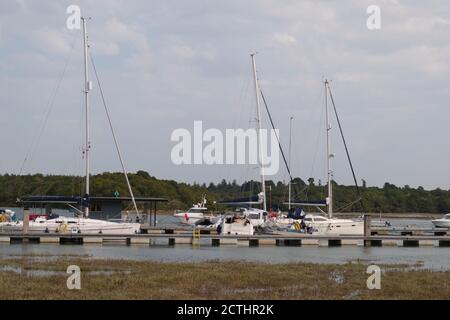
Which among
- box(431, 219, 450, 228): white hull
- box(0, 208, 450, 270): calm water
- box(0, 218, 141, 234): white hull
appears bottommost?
box(0, 208, 450, 270): calm water

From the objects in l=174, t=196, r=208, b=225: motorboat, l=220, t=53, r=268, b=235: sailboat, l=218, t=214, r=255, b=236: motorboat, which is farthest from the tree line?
l=218, t=214, r=255, b=236: motorboat

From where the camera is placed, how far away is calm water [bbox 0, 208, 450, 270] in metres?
42.9

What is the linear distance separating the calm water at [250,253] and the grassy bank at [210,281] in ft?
24.7

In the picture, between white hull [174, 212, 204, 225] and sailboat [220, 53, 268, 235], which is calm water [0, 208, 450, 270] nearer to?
sailboat [220, 53, 268, 235]

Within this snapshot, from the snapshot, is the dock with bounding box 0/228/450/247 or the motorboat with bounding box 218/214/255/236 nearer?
the dock with bounding box 0/228/450/247

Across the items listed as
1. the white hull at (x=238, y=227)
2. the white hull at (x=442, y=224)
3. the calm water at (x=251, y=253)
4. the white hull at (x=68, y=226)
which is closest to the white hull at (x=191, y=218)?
the white hull at (x=442, y=224)

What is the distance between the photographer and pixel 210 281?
27469mm

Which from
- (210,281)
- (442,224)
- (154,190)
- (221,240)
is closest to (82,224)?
(221,240)

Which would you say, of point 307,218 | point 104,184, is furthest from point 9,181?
point 307,218

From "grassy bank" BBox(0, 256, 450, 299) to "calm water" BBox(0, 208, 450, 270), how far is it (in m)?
7.52

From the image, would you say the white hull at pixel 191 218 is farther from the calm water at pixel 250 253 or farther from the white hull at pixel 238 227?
the calm water at pixel 250 253

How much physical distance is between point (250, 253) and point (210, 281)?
21023 millimetres

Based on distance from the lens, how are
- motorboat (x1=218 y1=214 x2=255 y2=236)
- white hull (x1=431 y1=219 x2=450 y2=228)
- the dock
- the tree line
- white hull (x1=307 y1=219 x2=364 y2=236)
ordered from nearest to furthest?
the dock < motorboat (x1=218 y1=214 x2=255 y2=236) < white hull (x1=307 y1=219 x2=364 y2=236) < white hull (x1=431 y1=219 x2=450 y2=228) < the tree line
